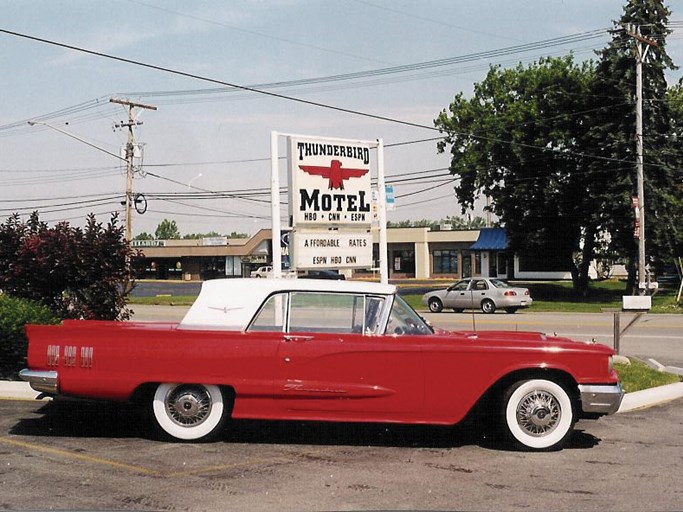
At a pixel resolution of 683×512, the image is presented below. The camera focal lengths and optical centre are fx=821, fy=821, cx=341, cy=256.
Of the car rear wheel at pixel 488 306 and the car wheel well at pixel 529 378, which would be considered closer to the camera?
the car wheel well at pixel 529 378

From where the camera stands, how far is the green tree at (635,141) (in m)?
39.3

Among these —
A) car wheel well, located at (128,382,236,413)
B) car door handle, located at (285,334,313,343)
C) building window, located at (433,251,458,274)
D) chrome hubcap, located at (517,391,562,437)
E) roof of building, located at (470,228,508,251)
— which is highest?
roof of building, located at (470,228,508,251)

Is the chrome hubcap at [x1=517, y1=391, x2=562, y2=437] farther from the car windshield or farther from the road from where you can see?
the road

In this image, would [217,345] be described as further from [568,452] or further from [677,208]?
[677,208]

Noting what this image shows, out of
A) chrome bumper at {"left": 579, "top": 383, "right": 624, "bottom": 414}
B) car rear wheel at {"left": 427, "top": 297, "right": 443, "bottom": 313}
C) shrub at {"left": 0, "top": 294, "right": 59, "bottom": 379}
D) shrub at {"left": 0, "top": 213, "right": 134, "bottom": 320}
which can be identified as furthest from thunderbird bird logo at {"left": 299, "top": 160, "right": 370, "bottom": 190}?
car rear wheel at {"left": 427, "top": 297, "right": 443, "bottom": 313}

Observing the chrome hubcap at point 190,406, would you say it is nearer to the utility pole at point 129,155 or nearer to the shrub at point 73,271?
the shrub at point 73,271

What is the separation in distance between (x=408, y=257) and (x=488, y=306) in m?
44.9

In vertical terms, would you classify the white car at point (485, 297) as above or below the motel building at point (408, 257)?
below

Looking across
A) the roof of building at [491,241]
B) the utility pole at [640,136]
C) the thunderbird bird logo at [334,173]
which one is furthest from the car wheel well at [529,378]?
the roof of building at [491,241]

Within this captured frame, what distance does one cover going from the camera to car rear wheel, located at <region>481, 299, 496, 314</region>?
32.9 meters

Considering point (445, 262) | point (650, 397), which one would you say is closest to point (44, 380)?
point (650, 397)

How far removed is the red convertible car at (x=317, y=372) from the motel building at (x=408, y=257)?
49.5 m

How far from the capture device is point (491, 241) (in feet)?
218

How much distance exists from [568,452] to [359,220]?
6473mm
